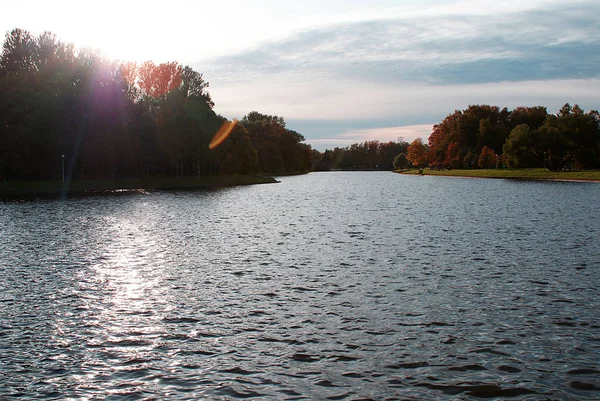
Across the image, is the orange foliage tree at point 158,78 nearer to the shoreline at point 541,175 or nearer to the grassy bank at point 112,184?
the grassy bank at point 112,184

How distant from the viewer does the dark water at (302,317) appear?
10227mm

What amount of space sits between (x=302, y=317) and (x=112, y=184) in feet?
266

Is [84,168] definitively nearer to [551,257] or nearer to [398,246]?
[398,246]

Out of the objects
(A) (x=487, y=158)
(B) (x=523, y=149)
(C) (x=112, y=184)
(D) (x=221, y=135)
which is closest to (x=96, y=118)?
(C) (x=112, y=184)

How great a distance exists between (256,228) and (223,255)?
11.0 metres

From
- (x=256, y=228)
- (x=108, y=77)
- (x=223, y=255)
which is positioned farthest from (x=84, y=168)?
(x=223, y=255)

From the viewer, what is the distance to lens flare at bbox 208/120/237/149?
365 ft

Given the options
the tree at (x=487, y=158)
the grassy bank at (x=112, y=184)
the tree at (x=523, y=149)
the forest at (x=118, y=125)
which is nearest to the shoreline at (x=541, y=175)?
the tree at (x=523, y=149)

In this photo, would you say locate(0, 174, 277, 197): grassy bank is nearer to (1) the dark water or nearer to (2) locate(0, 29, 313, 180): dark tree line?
(2) locate(0, 29, 313, 180): dark tree line

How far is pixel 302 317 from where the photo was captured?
47.5ft

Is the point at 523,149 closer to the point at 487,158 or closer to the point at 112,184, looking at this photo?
the point at 487,158

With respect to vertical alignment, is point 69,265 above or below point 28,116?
below

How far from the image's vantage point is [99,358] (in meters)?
11.5

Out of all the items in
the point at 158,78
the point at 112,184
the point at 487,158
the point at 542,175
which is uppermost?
the point at 158,78
